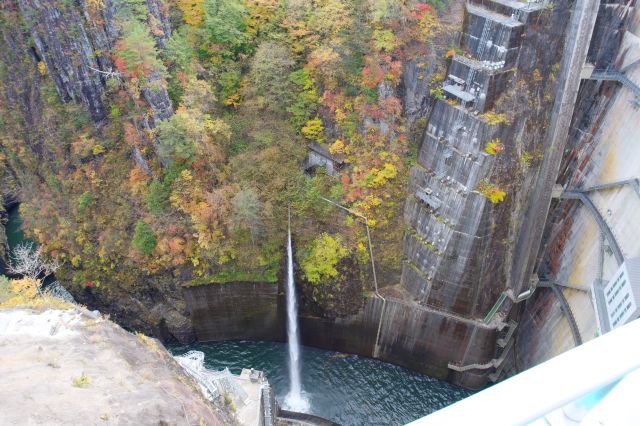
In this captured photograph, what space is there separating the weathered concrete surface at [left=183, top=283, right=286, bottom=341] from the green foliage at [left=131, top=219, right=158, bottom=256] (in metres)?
3.57

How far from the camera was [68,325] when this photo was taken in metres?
13.1

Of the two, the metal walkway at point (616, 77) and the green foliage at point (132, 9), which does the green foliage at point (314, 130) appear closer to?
the green foliage at point (132, 9)

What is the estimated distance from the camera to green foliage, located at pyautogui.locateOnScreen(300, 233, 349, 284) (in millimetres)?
28266

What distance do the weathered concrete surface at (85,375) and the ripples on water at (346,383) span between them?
14.7 m

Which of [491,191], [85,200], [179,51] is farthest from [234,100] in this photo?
[491,191]

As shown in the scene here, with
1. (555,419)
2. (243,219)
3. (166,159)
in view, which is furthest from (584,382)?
(166,159)

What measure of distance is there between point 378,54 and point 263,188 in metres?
10.8

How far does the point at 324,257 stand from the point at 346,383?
796cm

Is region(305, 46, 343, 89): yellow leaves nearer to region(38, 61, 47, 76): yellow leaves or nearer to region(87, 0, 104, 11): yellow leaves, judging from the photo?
region(87, 0, 104, 11): yellow leaves

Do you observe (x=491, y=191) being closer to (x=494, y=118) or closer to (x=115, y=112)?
(x=494, y=118)

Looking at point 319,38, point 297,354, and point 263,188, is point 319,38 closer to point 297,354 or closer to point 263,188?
point 263,188

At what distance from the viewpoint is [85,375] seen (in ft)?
36.3

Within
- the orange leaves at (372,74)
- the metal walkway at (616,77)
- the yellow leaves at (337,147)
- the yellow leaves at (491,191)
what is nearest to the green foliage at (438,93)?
the orange leaves at (372,74)

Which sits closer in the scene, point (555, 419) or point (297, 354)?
point (555, 419)
